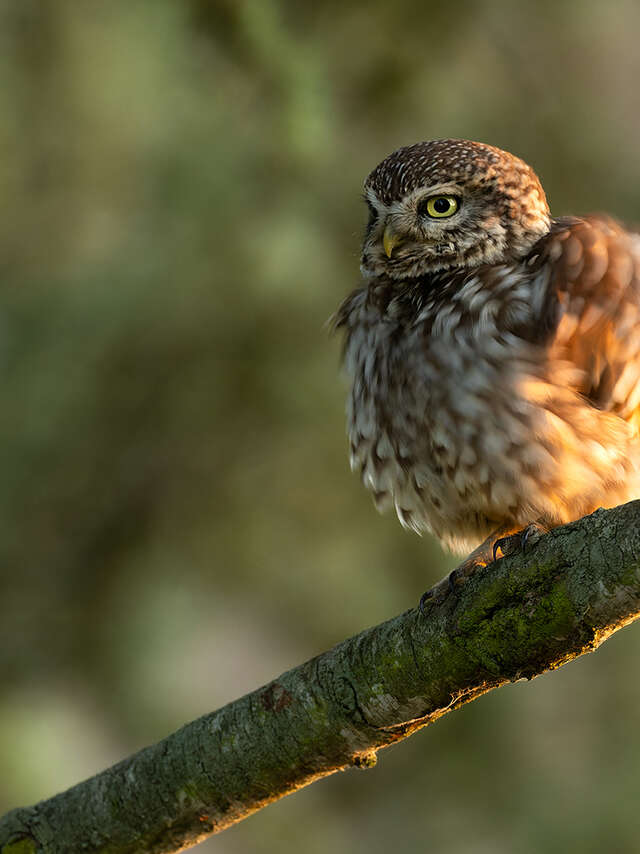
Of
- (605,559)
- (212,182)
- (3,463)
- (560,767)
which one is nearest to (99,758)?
(3,463)

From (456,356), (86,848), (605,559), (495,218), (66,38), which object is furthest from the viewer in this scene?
(66,38)

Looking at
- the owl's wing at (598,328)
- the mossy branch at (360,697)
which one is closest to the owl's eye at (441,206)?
the owl's wing at (598,328)

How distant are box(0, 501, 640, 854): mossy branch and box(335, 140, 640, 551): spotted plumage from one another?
51 cm

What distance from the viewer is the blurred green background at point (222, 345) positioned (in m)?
4.86

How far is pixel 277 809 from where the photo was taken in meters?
5.46

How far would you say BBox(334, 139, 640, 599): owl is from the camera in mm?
2426

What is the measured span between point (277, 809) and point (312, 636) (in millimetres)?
918

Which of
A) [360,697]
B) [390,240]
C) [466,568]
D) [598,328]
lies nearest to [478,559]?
[466,568]

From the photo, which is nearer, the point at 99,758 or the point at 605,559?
the point at 605,559

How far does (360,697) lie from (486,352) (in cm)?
83

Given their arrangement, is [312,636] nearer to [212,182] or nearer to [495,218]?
[212,182]

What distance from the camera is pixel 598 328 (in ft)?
7.95

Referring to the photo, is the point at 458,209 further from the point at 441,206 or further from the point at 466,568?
the point at 466,568

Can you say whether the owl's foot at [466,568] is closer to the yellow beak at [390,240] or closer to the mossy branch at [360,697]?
the mossy branch at [360,697]
